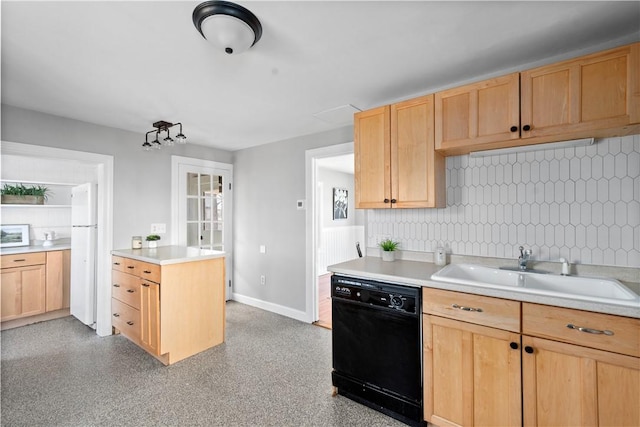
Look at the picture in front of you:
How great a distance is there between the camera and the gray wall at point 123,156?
2.79 metres

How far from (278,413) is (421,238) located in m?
1.69

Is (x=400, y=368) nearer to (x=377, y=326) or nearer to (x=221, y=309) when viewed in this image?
(x=377, y=326)

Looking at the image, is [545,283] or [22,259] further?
[22,259]

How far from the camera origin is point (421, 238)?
253 centimetres

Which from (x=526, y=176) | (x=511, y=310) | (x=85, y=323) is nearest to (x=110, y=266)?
(x=85, y=323)

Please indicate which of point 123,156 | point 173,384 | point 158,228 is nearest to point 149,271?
point 173,384

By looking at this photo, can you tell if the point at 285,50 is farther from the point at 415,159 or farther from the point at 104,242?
the point at 104,242

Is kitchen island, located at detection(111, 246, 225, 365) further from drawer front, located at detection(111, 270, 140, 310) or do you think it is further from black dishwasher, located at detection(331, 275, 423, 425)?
black dishwasher, located at detection(331, 275, 423, 425)

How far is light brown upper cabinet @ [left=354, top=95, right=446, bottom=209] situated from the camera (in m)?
2.17

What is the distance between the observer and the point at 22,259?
3568mm

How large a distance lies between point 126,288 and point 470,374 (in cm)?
313

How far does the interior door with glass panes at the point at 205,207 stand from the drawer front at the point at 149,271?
115 centimetres

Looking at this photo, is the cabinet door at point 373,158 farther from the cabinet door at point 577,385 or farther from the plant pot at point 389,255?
the cabinet door at point 577,385

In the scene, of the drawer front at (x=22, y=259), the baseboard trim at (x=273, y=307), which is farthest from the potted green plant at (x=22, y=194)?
the baseboard trim at (x=273, y=307)
